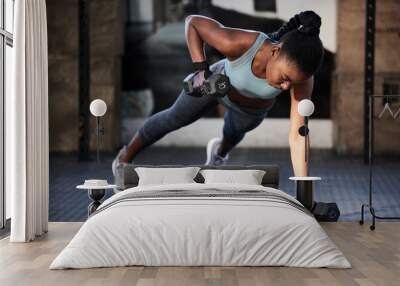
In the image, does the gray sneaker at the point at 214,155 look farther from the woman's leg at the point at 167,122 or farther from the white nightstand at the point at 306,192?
the white nightstand at the point at 306,192

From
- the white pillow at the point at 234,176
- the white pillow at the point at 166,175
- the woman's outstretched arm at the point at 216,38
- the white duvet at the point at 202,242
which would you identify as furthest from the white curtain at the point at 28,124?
the woman's outstretched arm at the point at 216,38

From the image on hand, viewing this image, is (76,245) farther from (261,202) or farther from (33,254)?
(261,202)

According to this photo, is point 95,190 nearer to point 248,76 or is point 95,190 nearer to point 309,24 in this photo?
point 248,76

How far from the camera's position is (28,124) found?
6113 mm

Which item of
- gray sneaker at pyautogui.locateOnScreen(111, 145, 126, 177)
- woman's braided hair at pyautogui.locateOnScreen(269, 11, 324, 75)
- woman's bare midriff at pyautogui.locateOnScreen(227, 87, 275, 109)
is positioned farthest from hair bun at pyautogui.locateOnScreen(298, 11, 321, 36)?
gray sneaker at pyautogui.locateOnScreen(111, 145, 126, 177)

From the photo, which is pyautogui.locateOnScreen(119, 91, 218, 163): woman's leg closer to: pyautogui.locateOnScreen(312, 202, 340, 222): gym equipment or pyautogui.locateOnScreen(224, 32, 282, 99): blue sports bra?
pyautogui.locateOnScreen(224, 32, 282, 99): blue sports bra

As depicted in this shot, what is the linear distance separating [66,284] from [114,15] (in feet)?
25.7

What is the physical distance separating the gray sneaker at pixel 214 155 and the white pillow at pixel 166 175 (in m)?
1.25

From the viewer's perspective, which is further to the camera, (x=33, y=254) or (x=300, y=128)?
(x=300, y=128)

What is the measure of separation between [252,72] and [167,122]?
4.58 feet

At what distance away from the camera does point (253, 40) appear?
7555 mm

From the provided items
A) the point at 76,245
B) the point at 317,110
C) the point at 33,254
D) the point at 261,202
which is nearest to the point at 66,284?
the point at 76,245

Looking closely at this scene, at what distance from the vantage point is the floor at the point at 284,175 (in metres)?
8.21

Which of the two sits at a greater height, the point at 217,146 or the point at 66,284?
the point at 217,146
